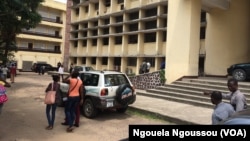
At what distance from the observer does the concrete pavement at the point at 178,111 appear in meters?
9.32

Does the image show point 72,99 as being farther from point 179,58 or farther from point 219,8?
point 219,8

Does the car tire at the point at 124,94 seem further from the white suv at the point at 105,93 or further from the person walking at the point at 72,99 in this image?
the person walking at the point at 72,99

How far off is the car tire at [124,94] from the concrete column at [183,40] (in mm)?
6127

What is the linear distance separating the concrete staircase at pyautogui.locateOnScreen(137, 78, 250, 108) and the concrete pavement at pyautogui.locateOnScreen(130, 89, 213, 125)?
1.55ft

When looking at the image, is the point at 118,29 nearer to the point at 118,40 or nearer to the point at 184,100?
the point at 118,40

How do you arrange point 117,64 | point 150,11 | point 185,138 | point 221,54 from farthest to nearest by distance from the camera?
point 117,64 < point 150,11 < point 221,54 < point 185,138

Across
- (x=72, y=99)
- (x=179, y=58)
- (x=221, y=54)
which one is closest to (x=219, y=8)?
(x=221, y=54)

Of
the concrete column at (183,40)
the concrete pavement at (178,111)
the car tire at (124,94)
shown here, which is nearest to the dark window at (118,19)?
the concrete column at (183,40)

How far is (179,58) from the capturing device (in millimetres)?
15586

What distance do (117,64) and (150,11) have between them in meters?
7.96

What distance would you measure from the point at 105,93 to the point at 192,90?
5524mm

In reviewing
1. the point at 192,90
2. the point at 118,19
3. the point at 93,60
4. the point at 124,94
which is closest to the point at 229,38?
the point at 192,90

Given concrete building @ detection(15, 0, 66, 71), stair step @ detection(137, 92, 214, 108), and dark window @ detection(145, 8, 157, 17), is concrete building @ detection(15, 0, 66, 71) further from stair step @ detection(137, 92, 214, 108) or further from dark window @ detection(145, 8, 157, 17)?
stair step @ detection(137, 92, 214, 108)

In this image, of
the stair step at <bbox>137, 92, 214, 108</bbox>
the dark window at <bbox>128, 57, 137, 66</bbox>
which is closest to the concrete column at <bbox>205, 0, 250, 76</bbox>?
the stair step at <bbox>137, 92, 214, 108</bbox>
